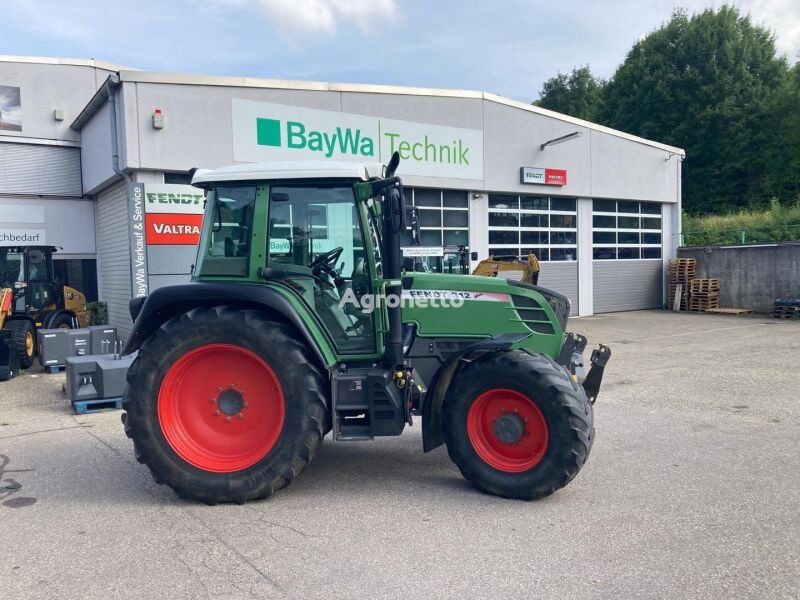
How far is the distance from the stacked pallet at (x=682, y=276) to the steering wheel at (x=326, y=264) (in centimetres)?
1958

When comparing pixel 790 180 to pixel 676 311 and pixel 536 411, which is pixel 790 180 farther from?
pixel 536 411

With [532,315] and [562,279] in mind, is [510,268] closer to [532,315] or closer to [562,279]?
[562,279]

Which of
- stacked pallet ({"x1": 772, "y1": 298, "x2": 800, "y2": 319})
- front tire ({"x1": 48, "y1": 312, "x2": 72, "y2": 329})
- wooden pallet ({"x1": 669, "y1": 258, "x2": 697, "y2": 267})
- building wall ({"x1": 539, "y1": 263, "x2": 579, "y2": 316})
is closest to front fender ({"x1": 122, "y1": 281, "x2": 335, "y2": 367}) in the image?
front tire ({"x1": 48, "y1": 312, "x2": 72, "y2": 329})

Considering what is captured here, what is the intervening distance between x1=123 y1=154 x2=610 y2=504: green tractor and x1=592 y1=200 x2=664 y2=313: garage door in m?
16.8

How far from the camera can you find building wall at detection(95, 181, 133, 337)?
14.1 meters

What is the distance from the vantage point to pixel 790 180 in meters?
33.1

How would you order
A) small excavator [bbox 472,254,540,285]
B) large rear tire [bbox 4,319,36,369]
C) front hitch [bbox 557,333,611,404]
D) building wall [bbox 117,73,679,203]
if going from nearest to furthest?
front hitch [bbox 557,333,611,404]
large rear tire [bbox 4,319,36,369]
building wall [bbox 117,73,679,203]
small excavator [bbox 472,254,540,285]

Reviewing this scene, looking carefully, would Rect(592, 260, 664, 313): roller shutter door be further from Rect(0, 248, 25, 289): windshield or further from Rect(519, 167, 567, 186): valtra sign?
Rect(0, 248, 25, 289): windshield

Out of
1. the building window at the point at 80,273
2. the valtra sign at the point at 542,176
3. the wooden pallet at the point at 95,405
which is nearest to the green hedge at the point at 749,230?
the valtra sign at the point at 542,176

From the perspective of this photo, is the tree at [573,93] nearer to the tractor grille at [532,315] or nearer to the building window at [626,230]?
the building window at [626,230]

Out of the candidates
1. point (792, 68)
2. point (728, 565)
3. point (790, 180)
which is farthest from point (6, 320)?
point (792, 68)

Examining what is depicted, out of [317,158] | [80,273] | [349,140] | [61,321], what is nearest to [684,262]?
[349,140]

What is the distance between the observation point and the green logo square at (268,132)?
13.7 m

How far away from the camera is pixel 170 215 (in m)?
12.5
